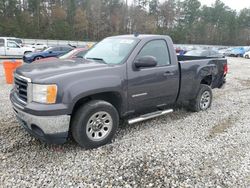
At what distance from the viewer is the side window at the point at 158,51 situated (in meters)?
4.80

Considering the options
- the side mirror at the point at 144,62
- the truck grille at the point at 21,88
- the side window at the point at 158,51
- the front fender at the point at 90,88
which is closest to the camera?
the front fender at the point at 90,88

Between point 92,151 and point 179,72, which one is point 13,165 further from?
point 179,72

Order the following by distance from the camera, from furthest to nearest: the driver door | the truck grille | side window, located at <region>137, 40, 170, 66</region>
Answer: side window, located at <region>137, 40, 170, 66</region>
the driver door
the truck grille

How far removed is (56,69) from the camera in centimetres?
395

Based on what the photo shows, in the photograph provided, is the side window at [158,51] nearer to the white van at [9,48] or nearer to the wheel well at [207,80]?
the wheel well at [207,80]

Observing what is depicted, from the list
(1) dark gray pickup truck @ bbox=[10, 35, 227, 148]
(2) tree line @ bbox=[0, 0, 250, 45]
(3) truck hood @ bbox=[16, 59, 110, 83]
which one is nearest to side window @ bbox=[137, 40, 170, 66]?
(1) dark gray pickup truck @ bbox=[10, 35, 227, 148]

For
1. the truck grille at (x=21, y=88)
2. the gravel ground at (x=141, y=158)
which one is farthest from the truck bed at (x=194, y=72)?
the truck grille at (x=21, y=88)

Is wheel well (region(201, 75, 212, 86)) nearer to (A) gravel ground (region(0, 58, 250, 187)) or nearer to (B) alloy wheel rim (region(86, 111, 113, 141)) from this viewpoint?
(A) gravel ground (region(0, 58, 250, 187))

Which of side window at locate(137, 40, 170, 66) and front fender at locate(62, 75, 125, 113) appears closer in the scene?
front fender at locate(62, 75, 125, 113)

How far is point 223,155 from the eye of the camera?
4125 millimetres

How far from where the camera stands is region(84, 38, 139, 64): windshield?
457 centimetres

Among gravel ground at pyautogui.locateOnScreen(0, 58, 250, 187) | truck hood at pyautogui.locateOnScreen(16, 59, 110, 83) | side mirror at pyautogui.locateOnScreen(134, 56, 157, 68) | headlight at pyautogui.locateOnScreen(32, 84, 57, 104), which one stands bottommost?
gravel ground at pyautogui.locateOnScreen(0, 58, 250, 187)

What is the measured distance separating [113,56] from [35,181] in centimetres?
253

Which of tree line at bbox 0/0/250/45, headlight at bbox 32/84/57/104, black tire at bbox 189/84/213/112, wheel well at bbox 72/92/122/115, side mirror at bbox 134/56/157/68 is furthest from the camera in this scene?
tree line at bbox 0/0/250/45
